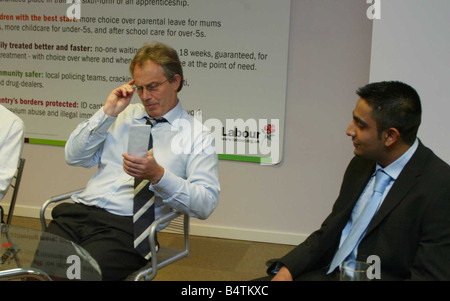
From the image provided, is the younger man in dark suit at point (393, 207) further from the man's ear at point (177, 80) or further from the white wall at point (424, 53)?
the white wall at point (424, 53)

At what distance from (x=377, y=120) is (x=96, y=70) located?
313 centimetres

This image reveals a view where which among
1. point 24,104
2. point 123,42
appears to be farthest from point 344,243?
point 24,104

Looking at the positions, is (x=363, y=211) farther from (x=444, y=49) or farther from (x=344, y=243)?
(x=444, y=49)

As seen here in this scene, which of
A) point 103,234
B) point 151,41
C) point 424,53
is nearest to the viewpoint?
point 103,234

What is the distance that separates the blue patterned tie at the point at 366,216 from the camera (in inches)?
84.4

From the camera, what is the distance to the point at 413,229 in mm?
1979

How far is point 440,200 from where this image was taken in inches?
75.9

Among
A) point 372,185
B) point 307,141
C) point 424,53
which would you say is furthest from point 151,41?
point 372,185

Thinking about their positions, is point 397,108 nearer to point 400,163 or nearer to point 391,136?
point 391,136

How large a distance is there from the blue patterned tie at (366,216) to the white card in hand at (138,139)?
3.07 feet

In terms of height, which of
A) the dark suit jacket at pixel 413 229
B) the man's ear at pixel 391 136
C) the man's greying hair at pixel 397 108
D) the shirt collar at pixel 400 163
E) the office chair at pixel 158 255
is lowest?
the office chair at pixel 158 255

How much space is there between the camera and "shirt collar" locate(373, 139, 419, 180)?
2.11 m

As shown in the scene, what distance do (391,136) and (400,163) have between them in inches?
4.9

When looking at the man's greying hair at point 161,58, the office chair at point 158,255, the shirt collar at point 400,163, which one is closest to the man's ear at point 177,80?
the man's greying hair at point 161,58
